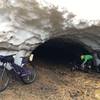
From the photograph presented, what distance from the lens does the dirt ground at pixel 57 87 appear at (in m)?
7.27

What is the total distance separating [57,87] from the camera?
756 centimetres

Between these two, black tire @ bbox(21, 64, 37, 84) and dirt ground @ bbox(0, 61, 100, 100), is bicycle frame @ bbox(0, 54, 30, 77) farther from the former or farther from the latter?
dirt ground @ bbox(0, 61, 100, 100)

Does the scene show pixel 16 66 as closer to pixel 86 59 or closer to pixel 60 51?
pixel 86 59

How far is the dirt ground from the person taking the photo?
727 centimetres

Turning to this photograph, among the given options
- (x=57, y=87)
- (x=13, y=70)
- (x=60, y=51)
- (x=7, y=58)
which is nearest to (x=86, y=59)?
(x=57, y=87)

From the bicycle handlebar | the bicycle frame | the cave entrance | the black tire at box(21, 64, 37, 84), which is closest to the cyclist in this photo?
the cave entrance

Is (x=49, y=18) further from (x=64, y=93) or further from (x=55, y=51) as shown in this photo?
(x=55, y=51)

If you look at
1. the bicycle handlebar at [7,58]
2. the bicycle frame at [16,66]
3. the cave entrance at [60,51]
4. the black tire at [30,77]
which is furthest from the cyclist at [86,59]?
the bicycle handlebar at [7,58]

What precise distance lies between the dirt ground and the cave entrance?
0.75 m

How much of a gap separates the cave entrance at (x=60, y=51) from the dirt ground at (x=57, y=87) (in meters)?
0.75

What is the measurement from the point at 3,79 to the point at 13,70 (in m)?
0.36

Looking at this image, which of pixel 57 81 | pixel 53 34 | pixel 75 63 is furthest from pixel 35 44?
pixel 75 63

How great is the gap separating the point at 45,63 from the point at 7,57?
1.75 metres

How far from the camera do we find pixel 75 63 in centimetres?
875
